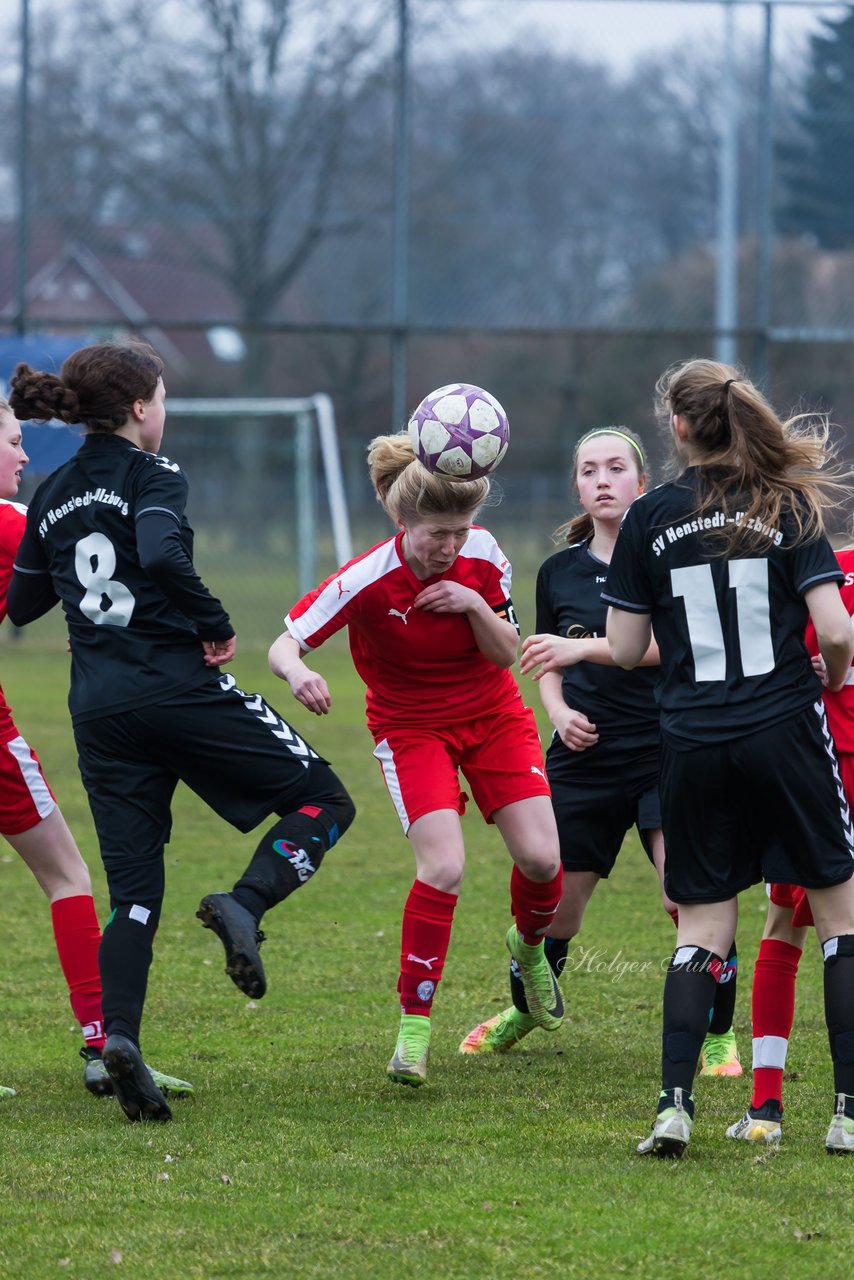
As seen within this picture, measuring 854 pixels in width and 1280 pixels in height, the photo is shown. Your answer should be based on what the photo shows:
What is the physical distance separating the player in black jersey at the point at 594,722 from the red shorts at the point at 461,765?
175 millimetres

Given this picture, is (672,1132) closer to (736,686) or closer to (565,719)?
(736,686)

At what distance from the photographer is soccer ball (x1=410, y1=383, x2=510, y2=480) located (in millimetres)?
4316

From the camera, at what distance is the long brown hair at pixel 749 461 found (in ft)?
11.8

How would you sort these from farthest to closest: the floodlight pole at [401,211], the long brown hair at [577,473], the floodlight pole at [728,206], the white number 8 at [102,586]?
the floodlight pole at [728,206] < the floodlight pole at [401,211] < the long brown hair at [577,473] < the white number 8 at [102,586]

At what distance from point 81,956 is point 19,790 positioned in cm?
52

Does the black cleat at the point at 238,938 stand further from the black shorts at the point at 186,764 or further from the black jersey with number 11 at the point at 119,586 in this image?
the black jersey with number 11 at the point at 119,586

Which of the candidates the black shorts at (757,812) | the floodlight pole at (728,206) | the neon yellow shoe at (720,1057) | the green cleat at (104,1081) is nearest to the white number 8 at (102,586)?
the green cleat at (104,1081)

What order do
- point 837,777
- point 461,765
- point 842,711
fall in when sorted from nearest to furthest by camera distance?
1. point 837,777
2. point 842,711
3. point 461,765

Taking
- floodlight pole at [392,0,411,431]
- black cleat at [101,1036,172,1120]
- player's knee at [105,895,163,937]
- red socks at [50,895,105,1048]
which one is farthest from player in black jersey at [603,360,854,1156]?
floodlight pole at [392,0,411,431]

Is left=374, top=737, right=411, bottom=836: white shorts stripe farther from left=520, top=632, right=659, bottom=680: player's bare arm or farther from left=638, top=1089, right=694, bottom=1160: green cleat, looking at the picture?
left=638, top=1089, right=694, bottom=1160: green cleat

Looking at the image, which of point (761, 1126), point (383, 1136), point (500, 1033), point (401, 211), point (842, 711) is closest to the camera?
point (761, 1126)

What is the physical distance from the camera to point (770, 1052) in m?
A: 3.84

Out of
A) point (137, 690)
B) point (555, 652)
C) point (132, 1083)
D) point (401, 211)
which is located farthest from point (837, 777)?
point (401, 211)

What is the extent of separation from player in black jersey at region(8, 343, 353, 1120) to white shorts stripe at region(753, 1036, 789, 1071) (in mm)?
1217
